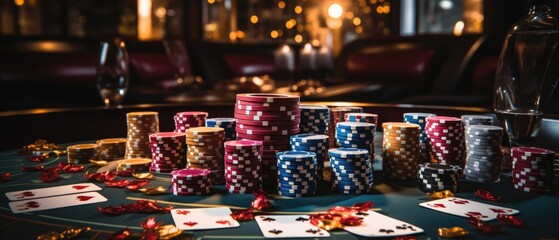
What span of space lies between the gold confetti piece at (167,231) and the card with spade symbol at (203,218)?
3 centimetres

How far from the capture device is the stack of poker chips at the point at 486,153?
1.61 metres

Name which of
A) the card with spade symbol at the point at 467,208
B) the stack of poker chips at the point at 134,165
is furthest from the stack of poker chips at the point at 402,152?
the stack of poker chips at the point at 134,165

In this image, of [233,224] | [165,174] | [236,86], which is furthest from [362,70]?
[233,224]

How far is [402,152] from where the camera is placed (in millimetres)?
1650

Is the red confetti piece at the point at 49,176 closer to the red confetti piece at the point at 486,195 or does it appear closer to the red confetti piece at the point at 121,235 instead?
the red confetti piece at the point at 121,235

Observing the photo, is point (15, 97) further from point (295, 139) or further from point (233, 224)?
point (233, 224)

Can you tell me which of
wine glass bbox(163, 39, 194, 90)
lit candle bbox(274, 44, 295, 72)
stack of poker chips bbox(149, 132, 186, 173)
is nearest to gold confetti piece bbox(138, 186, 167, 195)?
stack of poker chips bbox(149, 132, 186, 173)

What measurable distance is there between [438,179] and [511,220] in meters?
0.33

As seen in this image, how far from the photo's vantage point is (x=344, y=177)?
1.47 m

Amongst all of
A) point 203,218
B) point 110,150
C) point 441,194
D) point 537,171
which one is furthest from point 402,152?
point 110,150

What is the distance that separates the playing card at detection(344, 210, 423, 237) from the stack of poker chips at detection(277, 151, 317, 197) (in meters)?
0.26

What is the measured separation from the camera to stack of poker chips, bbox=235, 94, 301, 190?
158 cm

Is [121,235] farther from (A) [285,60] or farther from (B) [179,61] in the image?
(A) [285,60]

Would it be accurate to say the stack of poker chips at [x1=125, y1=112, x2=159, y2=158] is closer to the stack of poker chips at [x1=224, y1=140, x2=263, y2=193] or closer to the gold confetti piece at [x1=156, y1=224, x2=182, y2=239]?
the stack of poker chips at [x1=224, y1=140, x2=263, y2=193]
